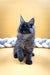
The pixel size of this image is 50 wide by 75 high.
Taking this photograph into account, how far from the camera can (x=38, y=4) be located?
46.9 inches

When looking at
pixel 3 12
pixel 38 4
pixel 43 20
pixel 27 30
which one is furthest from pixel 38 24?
pixel 27 30

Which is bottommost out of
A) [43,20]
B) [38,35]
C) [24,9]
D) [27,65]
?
[27,65]

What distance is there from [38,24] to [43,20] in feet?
Answer: 0.20

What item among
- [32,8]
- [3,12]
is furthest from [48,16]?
[3,12]

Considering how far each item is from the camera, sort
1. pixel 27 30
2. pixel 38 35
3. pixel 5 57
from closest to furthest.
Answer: pixel 27 30 → pixel 5 57 → pixel 38 35

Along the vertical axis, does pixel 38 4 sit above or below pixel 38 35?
above

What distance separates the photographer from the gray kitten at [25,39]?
2.50 feet

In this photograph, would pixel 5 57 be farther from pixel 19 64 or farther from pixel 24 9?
pixel 24 9

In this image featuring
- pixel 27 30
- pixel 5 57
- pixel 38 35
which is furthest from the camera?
pixel 38 35

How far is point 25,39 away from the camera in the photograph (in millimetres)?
790

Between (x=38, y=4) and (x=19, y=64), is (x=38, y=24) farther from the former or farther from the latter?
(x=19, y=64)

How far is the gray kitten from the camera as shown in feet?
2.50

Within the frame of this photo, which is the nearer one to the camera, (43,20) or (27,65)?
(27,65)

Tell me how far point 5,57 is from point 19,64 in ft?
0.45
